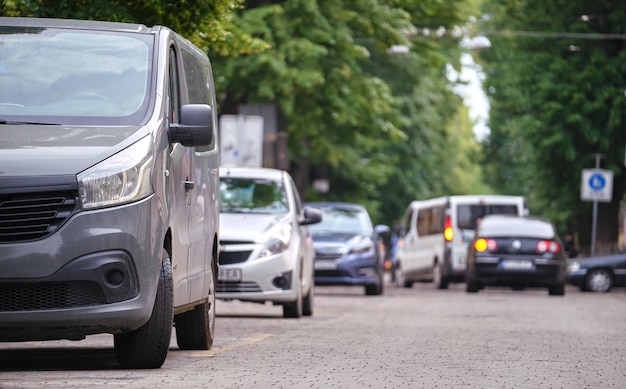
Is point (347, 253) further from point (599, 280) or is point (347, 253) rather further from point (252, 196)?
point (599, 280)

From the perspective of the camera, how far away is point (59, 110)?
1058 centimetres

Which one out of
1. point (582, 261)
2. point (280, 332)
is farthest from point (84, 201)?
point (582, 261)

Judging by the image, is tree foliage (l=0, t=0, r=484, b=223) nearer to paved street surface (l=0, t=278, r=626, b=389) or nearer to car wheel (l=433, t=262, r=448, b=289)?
car wheel (l=433, t=262, r=448, b=289)

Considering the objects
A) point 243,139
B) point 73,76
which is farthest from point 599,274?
point 73,76

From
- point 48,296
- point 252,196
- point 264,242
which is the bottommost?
point 264,242

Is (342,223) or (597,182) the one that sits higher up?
(597,182)

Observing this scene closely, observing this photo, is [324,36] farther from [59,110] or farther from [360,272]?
[59,110]

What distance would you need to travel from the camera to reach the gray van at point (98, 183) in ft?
31.6

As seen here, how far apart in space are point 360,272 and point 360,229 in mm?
979

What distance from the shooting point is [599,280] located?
38.1m

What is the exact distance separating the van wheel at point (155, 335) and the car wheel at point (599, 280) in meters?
28.5

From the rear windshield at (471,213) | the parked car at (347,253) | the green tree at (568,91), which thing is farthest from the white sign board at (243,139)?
the green tree at (568,91)

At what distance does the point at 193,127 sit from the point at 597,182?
95.8 feet

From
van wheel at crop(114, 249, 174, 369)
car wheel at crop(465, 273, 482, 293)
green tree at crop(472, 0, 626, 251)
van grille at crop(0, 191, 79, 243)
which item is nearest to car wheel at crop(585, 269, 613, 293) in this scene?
green tree at crop(472, 0, 626, 251)
